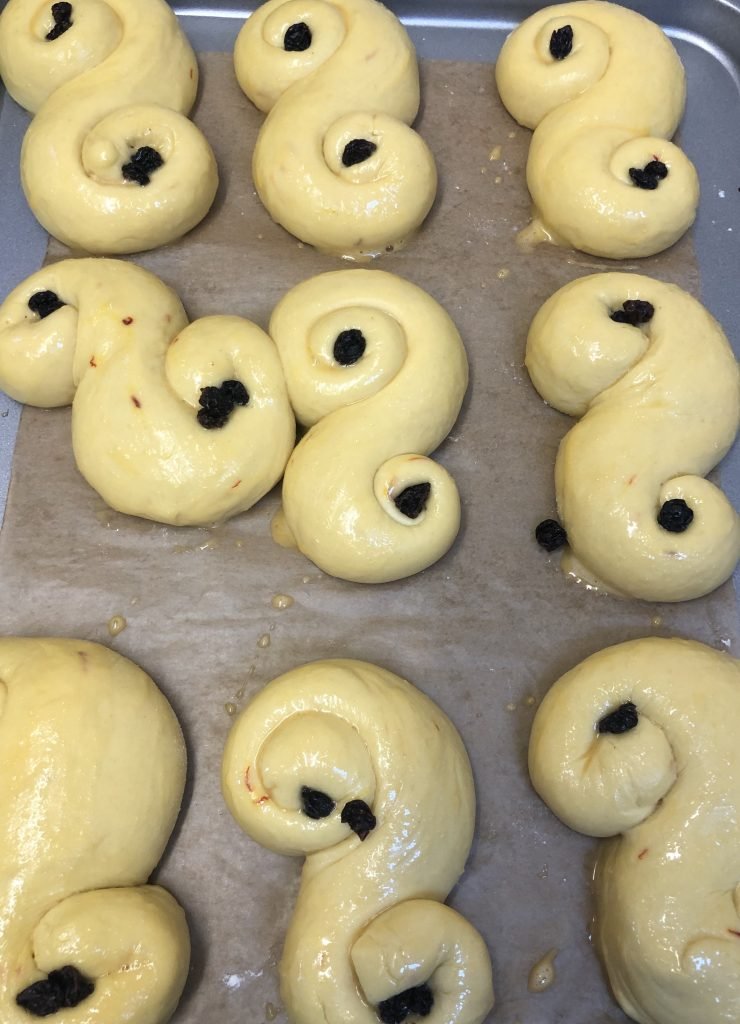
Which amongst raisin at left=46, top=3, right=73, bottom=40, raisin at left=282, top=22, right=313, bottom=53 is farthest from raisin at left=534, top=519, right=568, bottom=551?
raisin at left=46, top=3, right=73, bottom=40

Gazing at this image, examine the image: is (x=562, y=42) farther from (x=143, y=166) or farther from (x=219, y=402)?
(x=219, y=402)

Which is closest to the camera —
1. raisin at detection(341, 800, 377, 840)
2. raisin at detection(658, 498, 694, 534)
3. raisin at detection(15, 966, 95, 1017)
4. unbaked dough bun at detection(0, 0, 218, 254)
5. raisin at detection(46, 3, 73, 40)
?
raisin at detection(15, 966, 95, 1017)

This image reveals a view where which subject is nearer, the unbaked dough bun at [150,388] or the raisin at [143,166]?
the unbaked dough bun at [150,388]

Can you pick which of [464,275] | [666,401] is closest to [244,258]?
[464,275]

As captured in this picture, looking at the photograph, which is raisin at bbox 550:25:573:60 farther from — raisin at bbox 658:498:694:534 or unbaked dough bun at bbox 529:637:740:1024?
unbaked dough bun at bbox 529:637:740:1024

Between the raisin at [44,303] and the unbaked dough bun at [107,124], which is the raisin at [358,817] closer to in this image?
the raisin at [44,303]

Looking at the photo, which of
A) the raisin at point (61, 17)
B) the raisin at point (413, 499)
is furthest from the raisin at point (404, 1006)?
the raisin at point (61, 17)
